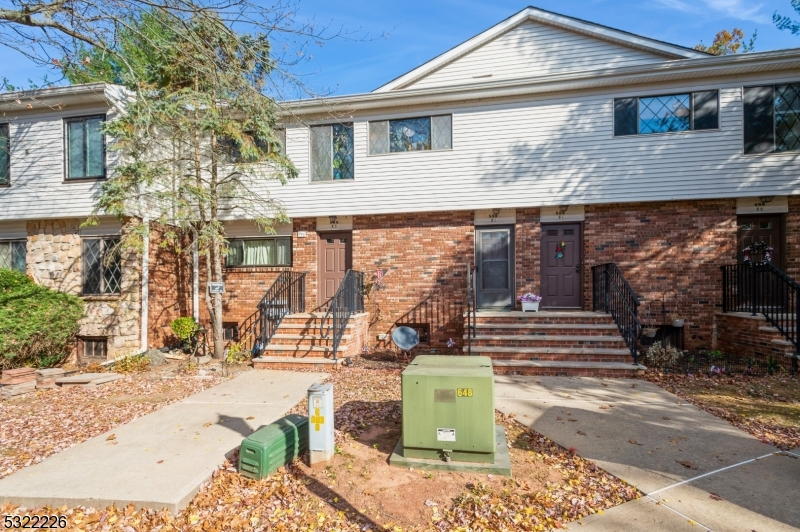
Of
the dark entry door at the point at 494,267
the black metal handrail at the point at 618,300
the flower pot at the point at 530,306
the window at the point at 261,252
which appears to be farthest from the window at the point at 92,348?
the black metal handrail at the point at 618,300

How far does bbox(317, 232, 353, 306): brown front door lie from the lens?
10055 mm

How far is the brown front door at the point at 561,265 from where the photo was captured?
29.8ft

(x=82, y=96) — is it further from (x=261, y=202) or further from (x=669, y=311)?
(x=669, y=311)

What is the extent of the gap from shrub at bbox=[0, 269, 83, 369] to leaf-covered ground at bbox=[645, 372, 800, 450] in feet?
37.4

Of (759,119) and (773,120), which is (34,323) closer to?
(759,119)

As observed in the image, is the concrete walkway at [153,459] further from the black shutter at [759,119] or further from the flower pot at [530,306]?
the black shutter at [759,119]

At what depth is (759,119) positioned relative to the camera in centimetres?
823

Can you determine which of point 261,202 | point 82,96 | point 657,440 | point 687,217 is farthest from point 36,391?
point 687,217

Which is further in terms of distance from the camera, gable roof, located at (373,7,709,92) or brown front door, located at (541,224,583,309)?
gable roof, located at (373,7,709,92)

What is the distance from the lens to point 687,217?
8594mm

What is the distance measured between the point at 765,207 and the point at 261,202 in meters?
11.0

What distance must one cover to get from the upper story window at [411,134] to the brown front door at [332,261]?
229 centimetres

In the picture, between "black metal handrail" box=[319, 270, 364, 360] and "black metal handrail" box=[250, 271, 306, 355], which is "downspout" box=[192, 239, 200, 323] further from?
"black metal handrail" box=[319, 270, 364, 360]

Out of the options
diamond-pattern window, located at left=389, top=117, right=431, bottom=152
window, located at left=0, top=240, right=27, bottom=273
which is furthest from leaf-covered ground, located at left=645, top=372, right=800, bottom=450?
window, located at left=0, top=240, right=27, bottom=273
